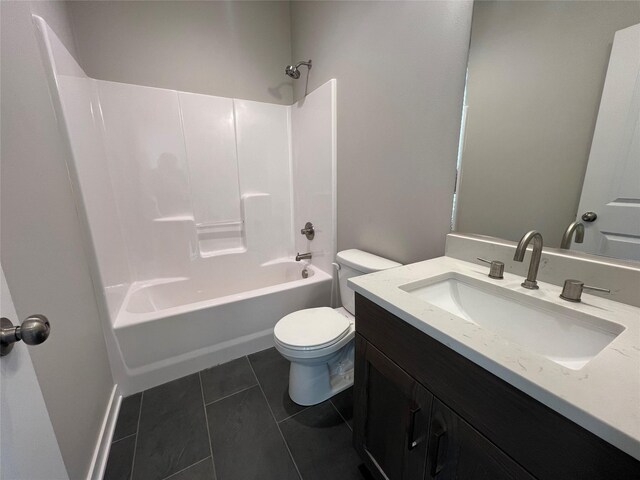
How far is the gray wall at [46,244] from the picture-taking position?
0.74m

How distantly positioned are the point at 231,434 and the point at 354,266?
1.03 m

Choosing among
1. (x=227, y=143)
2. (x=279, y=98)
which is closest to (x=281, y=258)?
(x=227, y=143)

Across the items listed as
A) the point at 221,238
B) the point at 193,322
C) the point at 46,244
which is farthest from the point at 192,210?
the point at 46,244

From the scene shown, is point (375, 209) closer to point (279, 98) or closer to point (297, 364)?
point (297, 364)

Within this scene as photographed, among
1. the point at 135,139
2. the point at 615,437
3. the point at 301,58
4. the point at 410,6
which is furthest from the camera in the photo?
the point at 301,58

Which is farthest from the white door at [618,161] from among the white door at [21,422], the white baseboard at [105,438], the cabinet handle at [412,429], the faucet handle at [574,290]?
the white baseboard at [105,438]

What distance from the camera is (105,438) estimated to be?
3.80 ft

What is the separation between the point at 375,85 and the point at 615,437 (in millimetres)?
1541

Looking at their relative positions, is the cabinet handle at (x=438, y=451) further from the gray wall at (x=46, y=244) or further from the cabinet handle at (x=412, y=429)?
the gray wall at (x=46, y=244)

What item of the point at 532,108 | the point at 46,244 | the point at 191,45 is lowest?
the point at 46,244

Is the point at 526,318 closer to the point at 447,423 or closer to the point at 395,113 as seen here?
the point at 447,423

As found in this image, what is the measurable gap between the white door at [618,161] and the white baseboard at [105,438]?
1982 mm

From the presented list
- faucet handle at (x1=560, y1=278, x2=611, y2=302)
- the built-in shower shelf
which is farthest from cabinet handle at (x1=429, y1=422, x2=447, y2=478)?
the built-in shower shelf

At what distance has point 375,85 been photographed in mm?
1399
